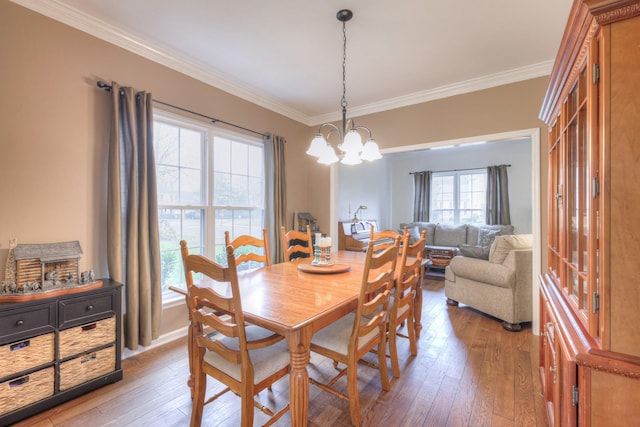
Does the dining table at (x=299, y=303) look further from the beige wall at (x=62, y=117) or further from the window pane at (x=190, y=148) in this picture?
the window pane at (x=190, y=148)

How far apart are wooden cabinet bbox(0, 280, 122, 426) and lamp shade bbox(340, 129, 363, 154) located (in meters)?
1.95

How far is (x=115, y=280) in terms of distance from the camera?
2254mm

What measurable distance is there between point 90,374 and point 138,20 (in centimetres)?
259

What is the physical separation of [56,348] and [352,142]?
2363 mm

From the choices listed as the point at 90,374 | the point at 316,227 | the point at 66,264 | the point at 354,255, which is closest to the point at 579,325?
the point at 354,255

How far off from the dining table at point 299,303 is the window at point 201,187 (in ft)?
3.68

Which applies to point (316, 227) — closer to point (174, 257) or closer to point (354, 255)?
point (354, 255)

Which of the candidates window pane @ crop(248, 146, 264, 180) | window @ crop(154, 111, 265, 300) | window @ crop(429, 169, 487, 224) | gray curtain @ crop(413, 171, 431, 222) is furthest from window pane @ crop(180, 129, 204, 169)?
window @ crop(429, 169, 487, 224)

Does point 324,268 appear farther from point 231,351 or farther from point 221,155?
point 221,155

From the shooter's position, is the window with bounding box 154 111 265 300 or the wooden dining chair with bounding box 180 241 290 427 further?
the window with bounding box 154 111 265 300

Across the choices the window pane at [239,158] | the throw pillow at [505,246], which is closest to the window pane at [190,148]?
the window pane at [239,158]

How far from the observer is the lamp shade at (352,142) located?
2203mm

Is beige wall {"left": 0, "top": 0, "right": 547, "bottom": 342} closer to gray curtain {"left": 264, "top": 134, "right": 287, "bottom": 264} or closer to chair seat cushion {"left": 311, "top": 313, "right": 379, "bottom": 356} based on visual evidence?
gray curtain {"left": 264, "top": 134, "right": 287, "bottom": 264}

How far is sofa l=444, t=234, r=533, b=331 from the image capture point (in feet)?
10.0
